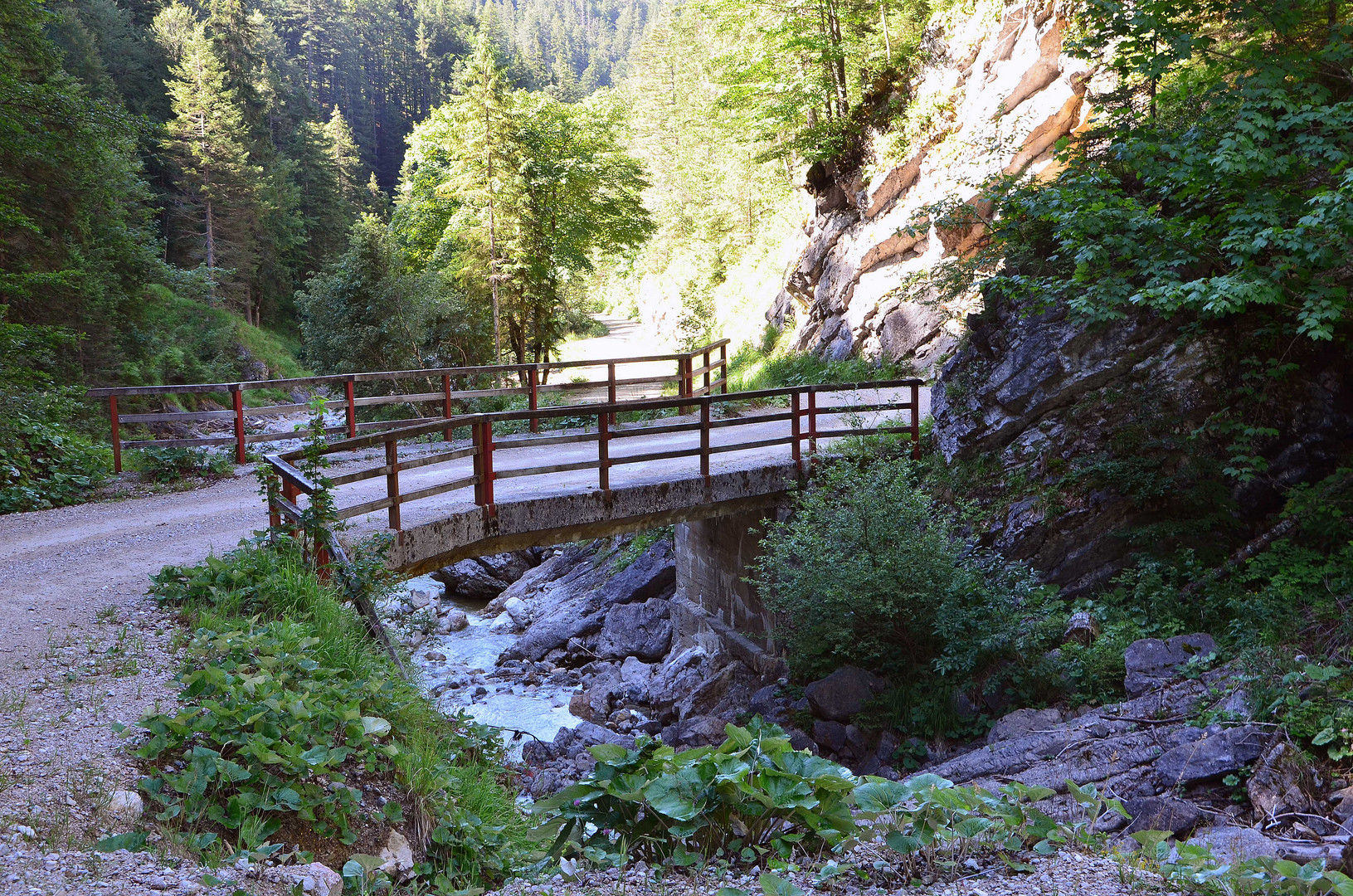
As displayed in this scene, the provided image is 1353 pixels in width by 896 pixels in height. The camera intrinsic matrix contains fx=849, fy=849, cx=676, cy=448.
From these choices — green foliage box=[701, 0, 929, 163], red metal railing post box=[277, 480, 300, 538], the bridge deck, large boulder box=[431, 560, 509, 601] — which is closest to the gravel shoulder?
red metal railing post box=[277, 480, 300, 538]

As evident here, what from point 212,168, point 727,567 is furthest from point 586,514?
point 212,168

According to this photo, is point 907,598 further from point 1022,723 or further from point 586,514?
point 586,514

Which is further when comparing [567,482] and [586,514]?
[567,482]

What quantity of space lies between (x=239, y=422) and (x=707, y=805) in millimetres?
10587

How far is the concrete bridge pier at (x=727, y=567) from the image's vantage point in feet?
36.5

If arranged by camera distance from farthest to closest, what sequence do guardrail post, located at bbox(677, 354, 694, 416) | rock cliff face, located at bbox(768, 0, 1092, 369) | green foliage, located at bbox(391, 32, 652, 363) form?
1. green foliage, located at bbox(391, 32, 652, 363)
2. rock cliff face, located at bbox(768, 0, 1092, 369)
3. guardrail post, located at bbox(677, 354, 694, 416)

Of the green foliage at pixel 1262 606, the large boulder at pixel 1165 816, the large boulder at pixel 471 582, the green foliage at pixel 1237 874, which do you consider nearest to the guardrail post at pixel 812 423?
the green foliage at pixel 1262 606

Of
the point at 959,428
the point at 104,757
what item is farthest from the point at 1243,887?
the point at 959,428

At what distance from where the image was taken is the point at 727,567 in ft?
39.8

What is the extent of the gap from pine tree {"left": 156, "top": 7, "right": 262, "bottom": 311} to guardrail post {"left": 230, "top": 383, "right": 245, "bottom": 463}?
30.4 meters

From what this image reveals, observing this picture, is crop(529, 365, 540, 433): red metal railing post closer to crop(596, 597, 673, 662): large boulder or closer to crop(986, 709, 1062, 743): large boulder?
crop(596, 597, 673, 662): large boulder

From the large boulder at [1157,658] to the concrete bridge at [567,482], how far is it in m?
4.09

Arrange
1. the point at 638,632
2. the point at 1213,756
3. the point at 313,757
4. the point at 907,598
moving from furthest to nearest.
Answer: the point at 638,632, the point at 907,598, the point at 1213,756, the point at 313,757

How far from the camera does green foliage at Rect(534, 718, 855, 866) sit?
11.5 feet
